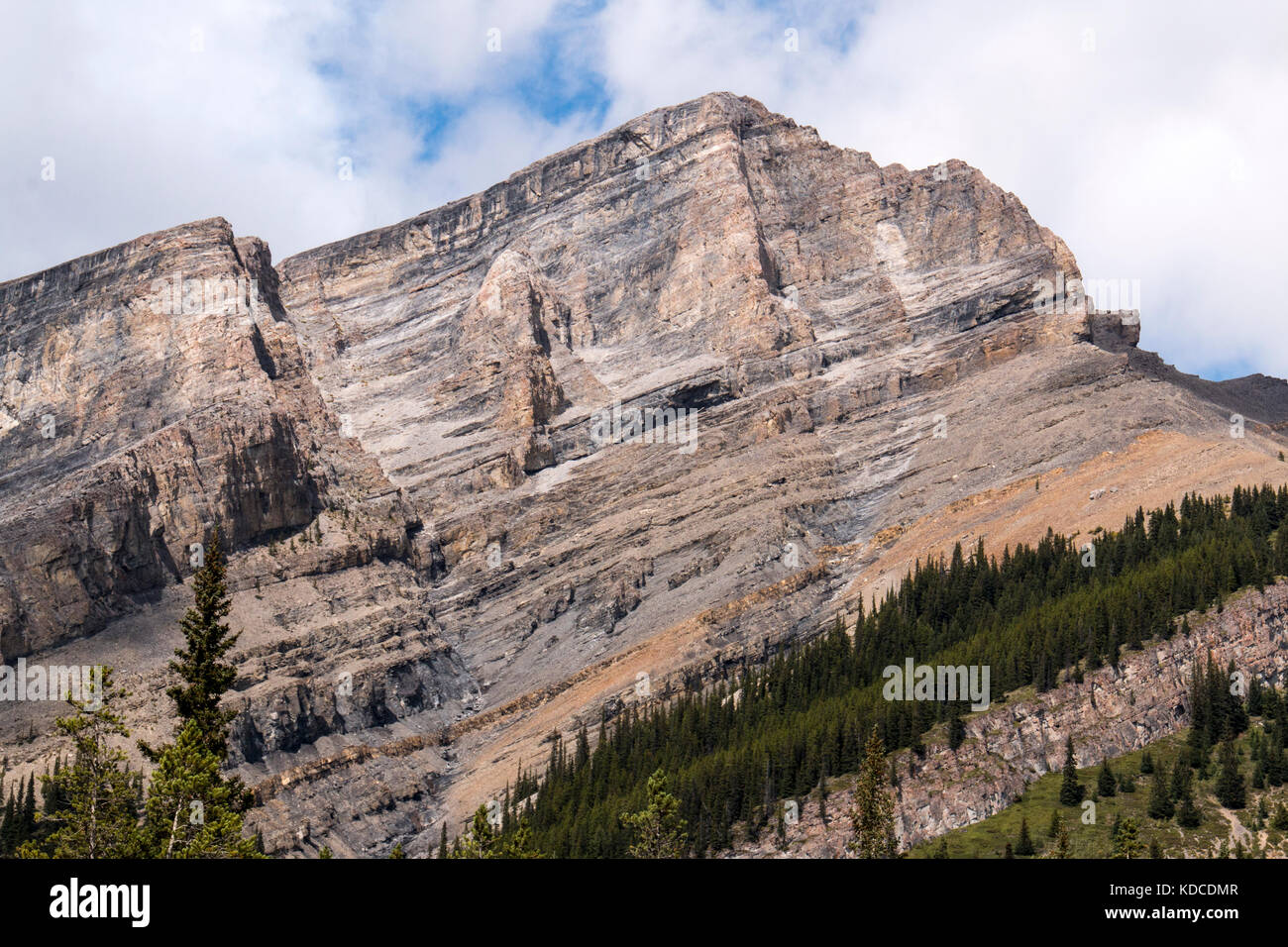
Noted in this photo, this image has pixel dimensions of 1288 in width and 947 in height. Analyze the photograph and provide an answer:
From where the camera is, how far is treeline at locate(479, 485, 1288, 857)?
130 m

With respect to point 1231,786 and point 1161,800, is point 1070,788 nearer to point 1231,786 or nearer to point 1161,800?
point 1161,800

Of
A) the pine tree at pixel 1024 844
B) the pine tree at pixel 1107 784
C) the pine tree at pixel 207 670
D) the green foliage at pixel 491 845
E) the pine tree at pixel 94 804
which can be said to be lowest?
the pine tree at pixel 1024 844

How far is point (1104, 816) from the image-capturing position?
112m

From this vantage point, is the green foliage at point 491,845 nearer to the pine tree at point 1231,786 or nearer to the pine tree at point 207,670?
the pine tree at point 207,670

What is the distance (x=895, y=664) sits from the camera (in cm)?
14850

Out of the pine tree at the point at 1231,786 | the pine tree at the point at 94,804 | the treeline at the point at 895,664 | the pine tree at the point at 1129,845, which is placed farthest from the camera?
the treeline at the point at 895,664

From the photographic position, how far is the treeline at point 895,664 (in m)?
130

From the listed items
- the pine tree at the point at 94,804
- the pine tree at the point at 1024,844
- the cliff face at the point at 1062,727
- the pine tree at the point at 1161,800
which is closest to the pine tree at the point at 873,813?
the pine tree at the point at 1024,844

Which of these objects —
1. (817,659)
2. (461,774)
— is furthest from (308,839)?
(817,659)

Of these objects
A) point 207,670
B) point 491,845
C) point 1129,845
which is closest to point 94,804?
point 207,670

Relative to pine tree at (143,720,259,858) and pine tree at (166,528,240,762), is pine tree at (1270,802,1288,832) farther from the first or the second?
pine tree at (143,720,259,858)

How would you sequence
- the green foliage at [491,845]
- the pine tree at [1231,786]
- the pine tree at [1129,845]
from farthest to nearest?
the pine tree at [1231,786] → the pine tree at [1129,845] → the green foliage at [491,845]
